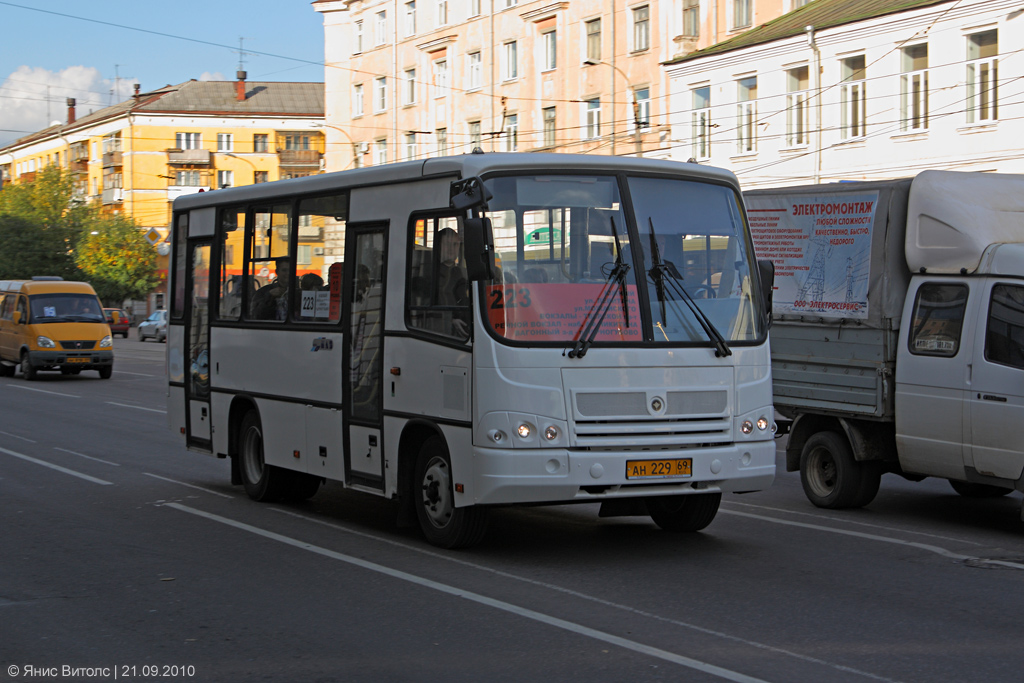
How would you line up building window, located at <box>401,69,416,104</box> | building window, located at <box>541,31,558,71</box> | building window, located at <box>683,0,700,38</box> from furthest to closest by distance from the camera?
building window, located at <box>401,69,416,104</box> → building window, located at <box>541,31,558,71</box> → building window, located at <box>683,0,700,38</box>

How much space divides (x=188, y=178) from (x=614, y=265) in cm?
9173

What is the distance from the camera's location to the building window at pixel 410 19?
191ft

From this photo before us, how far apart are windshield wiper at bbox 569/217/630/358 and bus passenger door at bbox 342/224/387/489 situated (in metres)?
1.87

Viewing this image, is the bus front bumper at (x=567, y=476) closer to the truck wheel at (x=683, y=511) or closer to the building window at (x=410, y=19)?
the truck wheel at (x=683, y=511)

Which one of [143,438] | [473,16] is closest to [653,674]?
[143,438]

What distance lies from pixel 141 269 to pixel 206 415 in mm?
75697

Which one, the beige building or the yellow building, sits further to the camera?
the yellow building

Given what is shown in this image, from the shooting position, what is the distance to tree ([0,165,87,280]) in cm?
8038

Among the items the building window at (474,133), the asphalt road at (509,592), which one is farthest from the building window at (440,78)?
the asphalt road at (509,592)

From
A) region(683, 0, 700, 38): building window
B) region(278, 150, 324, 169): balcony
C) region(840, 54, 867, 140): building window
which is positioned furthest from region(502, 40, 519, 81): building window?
region(278, 150, 324, 169): balcony

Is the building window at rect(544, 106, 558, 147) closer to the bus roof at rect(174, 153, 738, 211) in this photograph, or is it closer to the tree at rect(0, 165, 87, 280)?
the bus roof at rect(174, 153, 738, 211)

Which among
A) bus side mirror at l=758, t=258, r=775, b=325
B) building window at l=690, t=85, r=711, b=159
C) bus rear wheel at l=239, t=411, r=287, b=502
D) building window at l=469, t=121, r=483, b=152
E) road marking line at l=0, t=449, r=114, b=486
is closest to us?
bus side mirror at l=758, t=258, r=775, b=325

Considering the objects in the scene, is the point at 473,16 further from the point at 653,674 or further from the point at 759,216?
the point at 653,674

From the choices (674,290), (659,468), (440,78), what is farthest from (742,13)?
(659,468)
